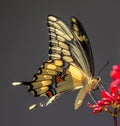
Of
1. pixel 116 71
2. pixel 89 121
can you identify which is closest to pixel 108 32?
pixel 89 121

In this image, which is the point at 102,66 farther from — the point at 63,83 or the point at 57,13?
the point at 63,83

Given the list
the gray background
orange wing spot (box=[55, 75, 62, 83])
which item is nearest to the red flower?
orange wing spot (box=[55, 75, 62, 83])

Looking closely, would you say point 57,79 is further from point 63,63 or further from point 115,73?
point 115,73

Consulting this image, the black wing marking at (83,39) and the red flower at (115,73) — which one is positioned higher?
the black wing marking at (83,39)

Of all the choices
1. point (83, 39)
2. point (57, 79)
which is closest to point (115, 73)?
point (83, 39)

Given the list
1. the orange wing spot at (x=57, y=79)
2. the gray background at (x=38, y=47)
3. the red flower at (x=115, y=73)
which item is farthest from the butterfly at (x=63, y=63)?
the gray background at (x=38, y=47)

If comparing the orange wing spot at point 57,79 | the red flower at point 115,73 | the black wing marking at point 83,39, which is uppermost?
the black wing marking at point 83,39

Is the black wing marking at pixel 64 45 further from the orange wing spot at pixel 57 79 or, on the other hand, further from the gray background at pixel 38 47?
the gray background at pixel 38 47
